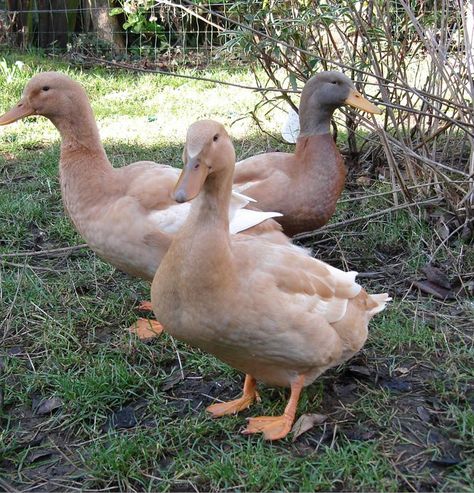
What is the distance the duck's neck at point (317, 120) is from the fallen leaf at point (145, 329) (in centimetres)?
138

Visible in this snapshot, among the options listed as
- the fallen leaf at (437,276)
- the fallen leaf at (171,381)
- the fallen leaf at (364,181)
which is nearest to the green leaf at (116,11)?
the fallen leaf at (364,181)

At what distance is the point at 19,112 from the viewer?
329cm

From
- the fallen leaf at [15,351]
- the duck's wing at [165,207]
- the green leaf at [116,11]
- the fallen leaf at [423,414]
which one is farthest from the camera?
the green leaf at [116,11]

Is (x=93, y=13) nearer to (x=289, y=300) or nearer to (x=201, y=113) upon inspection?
(x=201, y=113)

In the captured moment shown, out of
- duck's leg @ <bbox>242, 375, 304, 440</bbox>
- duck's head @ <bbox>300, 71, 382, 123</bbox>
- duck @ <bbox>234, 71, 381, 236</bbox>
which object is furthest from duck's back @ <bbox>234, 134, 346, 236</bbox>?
duck's leg @ <bbox>242, 375, 304, 440</bbox>

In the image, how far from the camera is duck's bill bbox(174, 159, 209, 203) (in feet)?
6.36

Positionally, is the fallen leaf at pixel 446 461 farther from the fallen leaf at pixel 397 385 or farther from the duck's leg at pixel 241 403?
the duck's leg at pixel 241 403

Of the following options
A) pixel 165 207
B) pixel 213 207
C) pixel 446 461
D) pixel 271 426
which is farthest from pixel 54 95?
pixel 446 461

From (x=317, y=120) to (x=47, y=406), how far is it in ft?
6.77

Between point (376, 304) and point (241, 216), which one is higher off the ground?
point (241, 216)

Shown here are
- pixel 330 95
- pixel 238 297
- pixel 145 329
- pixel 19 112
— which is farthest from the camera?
pixel 330 95

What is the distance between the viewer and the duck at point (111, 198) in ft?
9.61

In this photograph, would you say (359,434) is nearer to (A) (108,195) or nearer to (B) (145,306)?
(B) (145,306)

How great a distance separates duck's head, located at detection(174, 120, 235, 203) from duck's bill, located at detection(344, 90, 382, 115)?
5.20 ft
